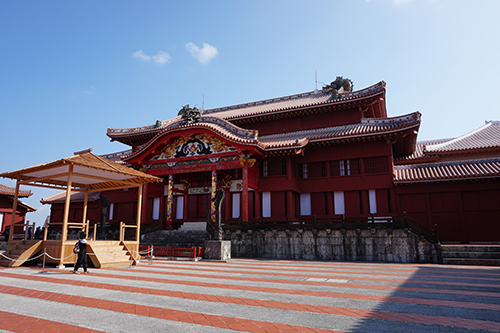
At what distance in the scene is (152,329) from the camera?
4.58 meters

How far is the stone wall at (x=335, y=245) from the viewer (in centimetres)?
1544

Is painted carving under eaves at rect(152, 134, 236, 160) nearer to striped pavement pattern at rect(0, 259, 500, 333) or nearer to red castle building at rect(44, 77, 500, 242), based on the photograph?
red castle building at rect(44, 77, 500, 242)

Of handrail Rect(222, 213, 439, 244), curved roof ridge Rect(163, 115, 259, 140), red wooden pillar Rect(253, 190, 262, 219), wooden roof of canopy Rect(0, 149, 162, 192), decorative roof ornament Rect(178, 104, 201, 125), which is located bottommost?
handrail Rect(222, 213, 439, 244)

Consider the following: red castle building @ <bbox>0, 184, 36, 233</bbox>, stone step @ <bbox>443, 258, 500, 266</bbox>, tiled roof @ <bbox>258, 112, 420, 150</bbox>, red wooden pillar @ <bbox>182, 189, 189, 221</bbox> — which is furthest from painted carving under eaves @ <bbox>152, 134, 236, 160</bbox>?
red castle building @ <bbox>0, 184, 36, 233</bbox>

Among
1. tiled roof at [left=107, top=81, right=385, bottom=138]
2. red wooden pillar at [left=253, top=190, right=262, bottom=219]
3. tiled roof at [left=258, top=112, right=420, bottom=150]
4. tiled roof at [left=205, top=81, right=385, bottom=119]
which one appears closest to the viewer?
tiled roof at [left=258, top=112, right=420, bottom=150]

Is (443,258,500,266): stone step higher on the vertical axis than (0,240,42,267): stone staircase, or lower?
lower

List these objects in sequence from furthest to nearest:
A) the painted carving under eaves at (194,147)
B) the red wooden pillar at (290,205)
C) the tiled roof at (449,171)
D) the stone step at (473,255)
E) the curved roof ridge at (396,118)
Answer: the painted carving under eaves at (194,147) → the red wooden pillar at (290,205) → the curved roof ridge at (396,118) → the tiled roof at (449,171) → the stone step at (473,255)

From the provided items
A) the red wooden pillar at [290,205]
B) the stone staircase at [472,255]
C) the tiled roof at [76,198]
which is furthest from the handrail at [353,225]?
the tiled roof at [76,198]

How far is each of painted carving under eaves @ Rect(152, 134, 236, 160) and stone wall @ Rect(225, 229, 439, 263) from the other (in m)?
5.79

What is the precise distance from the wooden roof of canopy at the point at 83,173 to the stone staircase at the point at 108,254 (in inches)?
119

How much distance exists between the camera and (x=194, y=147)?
22078mm

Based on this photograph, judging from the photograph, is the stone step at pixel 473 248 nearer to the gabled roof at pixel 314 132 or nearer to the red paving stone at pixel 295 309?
the gabled roof at pixel 314 132

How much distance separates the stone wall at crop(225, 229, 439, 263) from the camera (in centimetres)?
1544

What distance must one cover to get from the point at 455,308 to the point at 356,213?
1480 cm
